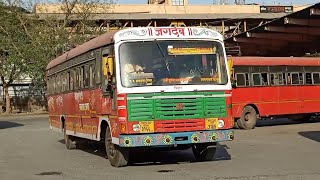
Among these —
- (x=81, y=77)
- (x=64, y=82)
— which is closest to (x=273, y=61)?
(x=64, y=82)

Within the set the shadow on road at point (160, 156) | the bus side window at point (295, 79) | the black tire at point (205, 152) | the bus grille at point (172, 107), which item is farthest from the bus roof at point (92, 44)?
the bus side window at point (295, 79)

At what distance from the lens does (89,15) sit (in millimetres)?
50844

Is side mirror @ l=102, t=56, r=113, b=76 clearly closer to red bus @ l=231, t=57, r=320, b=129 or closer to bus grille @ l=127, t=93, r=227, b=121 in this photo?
bus grille @ l=127, t=93, r=227, b=121

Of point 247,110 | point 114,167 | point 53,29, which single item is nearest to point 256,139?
point 247,110

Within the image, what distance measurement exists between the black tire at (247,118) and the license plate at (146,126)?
1262 centimetres

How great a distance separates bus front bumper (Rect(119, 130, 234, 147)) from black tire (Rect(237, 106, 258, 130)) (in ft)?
38.4

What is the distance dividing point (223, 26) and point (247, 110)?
115 ft

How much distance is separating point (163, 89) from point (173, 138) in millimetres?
1064

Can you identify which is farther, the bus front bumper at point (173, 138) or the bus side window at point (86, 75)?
the bus side window at point (86, 75)

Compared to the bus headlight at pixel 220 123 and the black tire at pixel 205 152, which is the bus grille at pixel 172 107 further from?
the black tire at pixel 205 152

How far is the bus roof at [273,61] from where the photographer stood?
23.8 meters

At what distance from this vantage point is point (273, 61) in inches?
969

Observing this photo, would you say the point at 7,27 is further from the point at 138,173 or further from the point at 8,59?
the point at 138,173

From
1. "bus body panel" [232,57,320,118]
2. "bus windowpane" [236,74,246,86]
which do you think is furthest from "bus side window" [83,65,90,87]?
"bus windowpane" [236,74,246,86]
